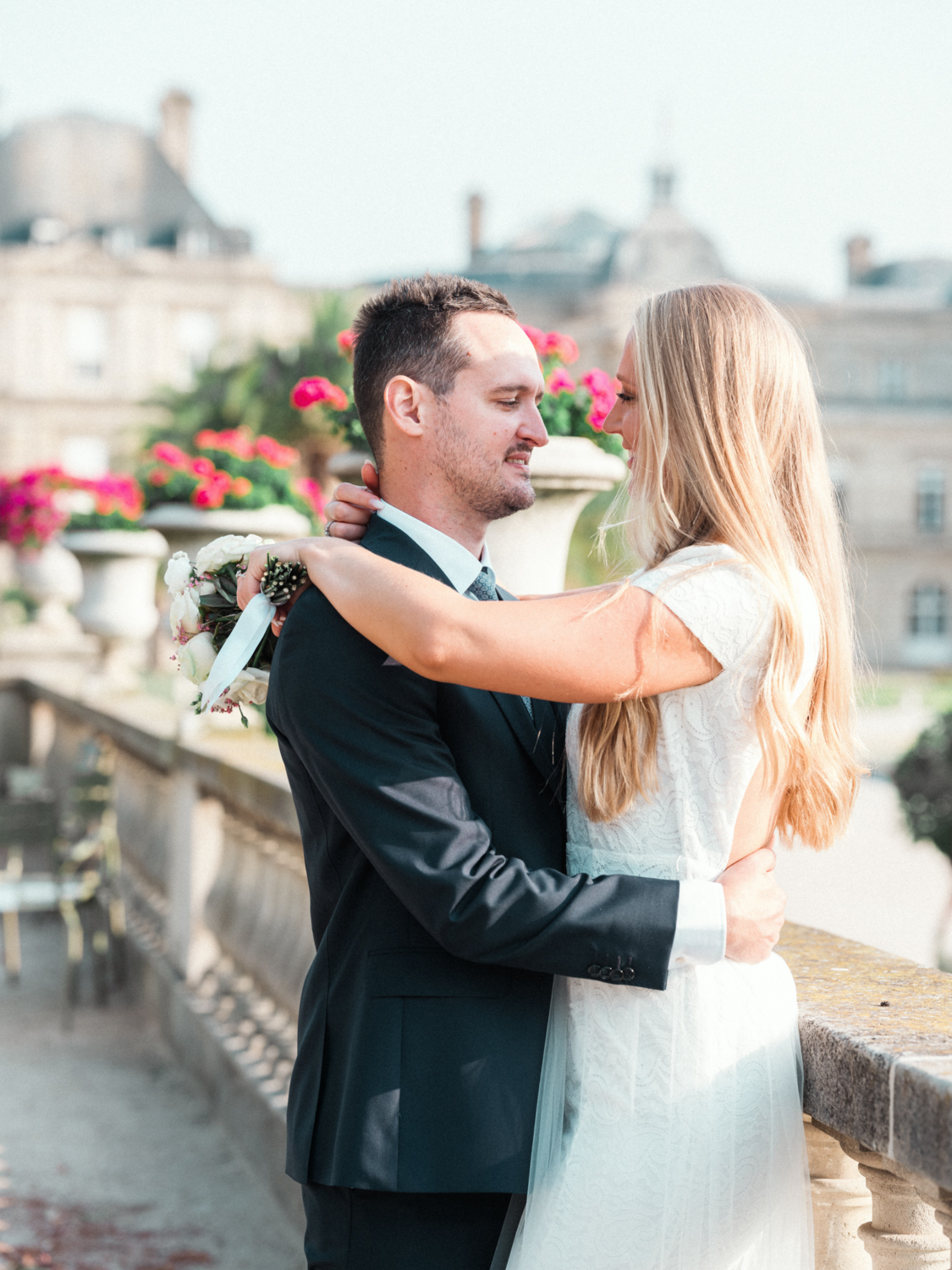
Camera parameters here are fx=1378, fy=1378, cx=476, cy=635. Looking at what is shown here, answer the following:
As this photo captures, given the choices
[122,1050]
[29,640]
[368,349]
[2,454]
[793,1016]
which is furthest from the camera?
[2,454]

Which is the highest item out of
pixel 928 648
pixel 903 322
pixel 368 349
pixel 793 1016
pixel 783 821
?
pixel 903 322

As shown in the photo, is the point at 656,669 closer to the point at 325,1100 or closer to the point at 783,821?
the point at 783,821

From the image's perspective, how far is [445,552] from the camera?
2.07 m

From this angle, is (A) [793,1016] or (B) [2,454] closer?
(A) [793,1016]

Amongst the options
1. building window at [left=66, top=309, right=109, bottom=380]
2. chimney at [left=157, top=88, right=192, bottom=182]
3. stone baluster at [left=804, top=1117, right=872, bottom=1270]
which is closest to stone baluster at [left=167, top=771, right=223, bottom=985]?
stone baluster at [left=804, top=1117, right=872, bottom=1270]

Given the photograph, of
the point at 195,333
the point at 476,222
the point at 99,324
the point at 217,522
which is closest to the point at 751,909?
the point at 217,522

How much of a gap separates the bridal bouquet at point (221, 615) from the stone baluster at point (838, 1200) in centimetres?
110

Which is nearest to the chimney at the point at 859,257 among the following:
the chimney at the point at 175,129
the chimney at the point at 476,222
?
the chimney at the point at 476,222

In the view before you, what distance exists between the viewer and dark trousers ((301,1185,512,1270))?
6.13 ft

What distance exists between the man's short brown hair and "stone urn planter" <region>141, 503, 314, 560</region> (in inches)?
183

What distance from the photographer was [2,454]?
47.9m

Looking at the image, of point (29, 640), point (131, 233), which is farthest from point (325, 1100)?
point (131, 233)

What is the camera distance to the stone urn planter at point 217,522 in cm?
688

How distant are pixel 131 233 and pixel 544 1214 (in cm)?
5272
